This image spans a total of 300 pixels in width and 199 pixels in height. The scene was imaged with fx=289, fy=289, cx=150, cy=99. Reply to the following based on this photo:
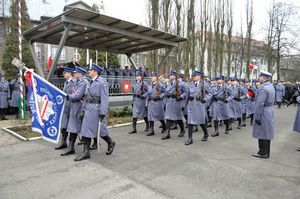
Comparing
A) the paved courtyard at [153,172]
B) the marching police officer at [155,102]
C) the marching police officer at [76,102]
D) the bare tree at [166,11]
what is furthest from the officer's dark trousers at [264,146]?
the bare tree at [166,11]

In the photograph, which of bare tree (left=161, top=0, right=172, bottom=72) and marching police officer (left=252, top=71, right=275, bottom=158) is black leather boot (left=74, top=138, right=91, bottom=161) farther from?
bare tree (left=161, top=0, right=172, bottom=72)

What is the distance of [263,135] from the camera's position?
20.9 ft

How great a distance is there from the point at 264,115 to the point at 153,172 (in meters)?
2.87

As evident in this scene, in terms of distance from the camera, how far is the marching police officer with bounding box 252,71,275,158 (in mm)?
6305

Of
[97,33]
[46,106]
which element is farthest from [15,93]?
[46,106]

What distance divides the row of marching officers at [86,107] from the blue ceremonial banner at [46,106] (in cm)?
24

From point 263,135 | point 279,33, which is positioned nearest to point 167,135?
point 263,135

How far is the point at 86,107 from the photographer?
20.0 feet

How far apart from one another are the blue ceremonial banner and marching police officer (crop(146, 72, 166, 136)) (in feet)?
10.4

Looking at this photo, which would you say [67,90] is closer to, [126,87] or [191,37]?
[126,87]

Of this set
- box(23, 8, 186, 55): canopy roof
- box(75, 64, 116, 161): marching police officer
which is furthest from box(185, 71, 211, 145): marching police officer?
box(23, 8, 186, 55): canopy roof

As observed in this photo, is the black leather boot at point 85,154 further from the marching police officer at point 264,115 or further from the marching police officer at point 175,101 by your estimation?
the marching police officer at point 264,115

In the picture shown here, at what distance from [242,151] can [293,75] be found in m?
52.3

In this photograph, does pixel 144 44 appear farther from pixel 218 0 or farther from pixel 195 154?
pixel 218 0
